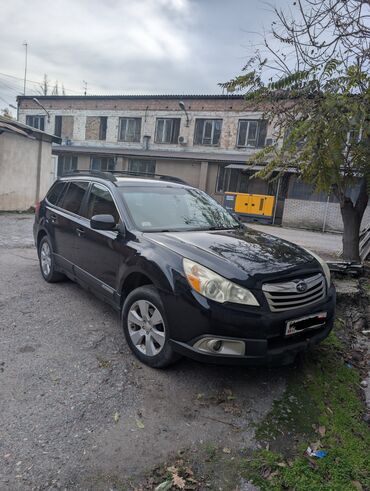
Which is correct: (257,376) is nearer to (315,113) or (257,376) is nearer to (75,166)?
(315,113)

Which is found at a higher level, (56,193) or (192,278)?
(56,193)

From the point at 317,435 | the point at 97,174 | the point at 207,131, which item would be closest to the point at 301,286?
the point at 317,435

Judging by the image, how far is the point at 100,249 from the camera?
4.21 m

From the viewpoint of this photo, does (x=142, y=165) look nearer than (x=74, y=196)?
No

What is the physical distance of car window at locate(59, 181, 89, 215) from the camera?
4984mm

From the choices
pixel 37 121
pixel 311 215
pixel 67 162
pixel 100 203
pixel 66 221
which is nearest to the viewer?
pixel 100 203

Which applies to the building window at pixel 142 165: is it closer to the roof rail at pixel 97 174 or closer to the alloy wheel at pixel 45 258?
the alloy wheel at pixel 45 258

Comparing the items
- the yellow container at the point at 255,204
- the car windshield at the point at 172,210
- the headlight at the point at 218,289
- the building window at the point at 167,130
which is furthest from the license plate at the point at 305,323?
the building window at the point at 167,130

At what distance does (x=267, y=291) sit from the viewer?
2.95 meters

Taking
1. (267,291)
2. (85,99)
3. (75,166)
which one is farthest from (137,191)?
(85,99)

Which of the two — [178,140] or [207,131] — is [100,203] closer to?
[207,131]

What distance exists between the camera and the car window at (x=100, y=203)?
4.22 m

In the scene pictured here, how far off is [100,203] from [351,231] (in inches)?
188

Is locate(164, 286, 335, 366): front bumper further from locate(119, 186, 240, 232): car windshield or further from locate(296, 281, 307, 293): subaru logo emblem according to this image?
locate(119, 186, 240, 232): car windshield
